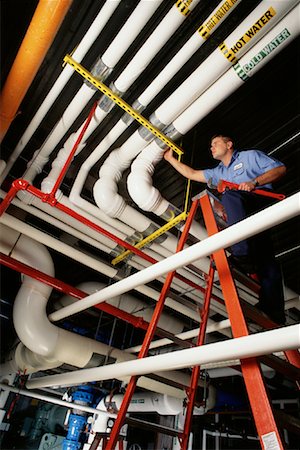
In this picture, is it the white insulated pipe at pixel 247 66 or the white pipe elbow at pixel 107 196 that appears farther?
A: the white pipe elbow at pixel 107 196

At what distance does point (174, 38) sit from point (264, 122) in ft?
2.48

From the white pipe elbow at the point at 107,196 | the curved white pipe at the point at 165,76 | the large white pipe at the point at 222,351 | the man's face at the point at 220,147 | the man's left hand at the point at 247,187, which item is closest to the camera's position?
the large white pipe at the point at 222,351

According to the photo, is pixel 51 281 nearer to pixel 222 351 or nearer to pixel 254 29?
pixel 222 351

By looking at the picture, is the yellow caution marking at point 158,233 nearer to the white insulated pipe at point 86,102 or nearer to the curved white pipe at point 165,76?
the curved white pipe at point 165,76

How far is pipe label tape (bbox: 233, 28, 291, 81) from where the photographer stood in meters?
1.25

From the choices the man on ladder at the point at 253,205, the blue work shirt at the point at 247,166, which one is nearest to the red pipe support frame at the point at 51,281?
the man on ladder at the point at 253,205

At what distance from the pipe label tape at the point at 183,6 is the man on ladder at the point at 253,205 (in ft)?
2.27

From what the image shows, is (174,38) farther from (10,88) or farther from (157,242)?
(157,242)

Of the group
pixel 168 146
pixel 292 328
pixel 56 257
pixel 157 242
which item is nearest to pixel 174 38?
pixel 168 146

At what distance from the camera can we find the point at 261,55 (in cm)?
132

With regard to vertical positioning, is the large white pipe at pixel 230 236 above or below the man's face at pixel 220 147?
below

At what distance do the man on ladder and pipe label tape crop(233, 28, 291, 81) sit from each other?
44 cm

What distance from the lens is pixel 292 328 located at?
0.70 metres

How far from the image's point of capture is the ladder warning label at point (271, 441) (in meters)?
0.77
